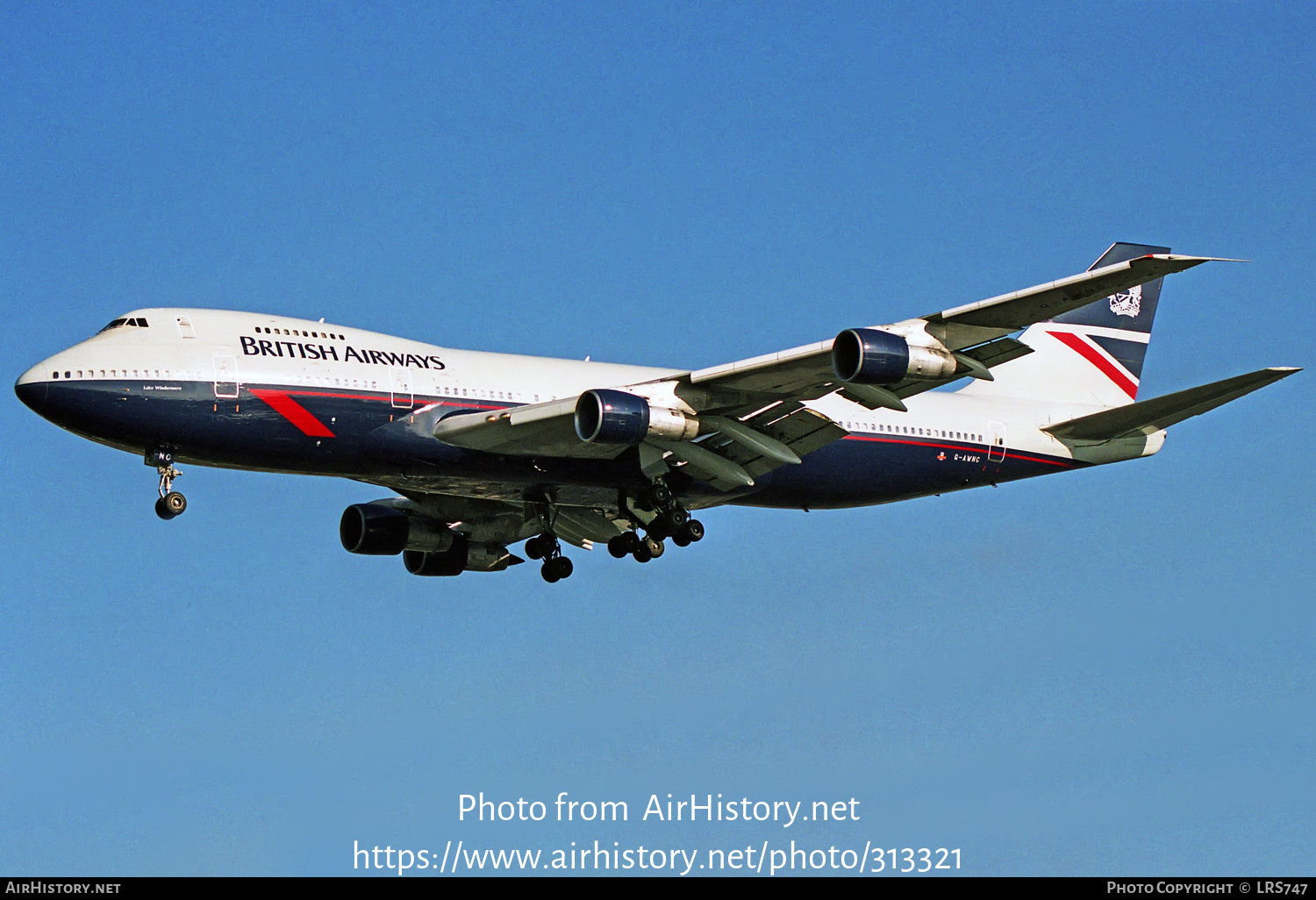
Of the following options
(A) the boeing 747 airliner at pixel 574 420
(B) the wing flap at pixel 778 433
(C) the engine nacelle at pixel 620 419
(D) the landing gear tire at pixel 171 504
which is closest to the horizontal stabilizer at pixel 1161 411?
(A) the boeing 747 airliner at pixel 574 420

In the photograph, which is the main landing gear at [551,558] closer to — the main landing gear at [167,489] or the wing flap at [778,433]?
the wing flap at [778,433]

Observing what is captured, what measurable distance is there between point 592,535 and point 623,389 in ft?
26.0

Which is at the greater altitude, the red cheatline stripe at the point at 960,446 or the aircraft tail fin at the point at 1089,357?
the aircraft tail fin at the point at 1089,357

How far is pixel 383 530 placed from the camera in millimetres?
43469

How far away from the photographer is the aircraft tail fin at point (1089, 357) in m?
46.3

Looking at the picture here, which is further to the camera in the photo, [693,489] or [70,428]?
[693,489]

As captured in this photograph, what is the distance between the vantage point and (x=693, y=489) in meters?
40.6

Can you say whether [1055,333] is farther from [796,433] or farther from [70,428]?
[70,428]

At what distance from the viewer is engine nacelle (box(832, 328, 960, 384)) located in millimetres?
33875

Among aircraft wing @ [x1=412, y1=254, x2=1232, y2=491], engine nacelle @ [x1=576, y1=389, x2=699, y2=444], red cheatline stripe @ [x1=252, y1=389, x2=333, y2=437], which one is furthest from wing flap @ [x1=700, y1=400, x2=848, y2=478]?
red cheatline stripe @ [x1=252, y1=389, x2=333, y2=437]

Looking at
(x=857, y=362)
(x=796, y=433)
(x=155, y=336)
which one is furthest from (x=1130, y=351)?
(x=155, y=336)

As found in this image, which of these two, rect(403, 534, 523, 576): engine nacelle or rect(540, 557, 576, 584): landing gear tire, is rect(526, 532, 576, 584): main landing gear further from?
rect(403, 534, 523, 576): engine nacelle

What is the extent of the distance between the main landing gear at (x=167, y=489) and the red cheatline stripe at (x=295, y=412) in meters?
2.43

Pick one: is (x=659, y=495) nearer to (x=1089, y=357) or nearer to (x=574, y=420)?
(x=574, y=420)
